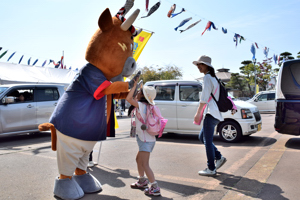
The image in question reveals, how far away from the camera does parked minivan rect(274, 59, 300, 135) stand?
20.3ft

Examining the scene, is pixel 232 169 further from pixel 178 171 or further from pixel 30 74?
pixel 30 74

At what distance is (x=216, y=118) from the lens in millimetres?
4258

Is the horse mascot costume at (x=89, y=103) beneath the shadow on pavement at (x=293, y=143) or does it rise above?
above

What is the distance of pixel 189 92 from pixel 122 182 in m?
4.50

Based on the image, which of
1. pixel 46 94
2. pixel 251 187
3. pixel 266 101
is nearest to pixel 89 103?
pixel 251 187

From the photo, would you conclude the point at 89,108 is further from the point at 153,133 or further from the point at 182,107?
the point at 182,107

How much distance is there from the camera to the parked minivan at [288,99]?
6176 mm

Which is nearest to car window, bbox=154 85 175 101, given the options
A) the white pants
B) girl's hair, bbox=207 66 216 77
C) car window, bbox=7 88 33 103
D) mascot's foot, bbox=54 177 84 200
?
girl's hair, bbox=207 66 216 77

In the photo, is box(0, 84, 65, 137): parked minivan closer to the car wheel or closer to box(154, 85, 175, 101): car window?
box(154, 85, 175, 101): car window

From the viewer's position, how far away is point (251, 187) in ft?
12.3

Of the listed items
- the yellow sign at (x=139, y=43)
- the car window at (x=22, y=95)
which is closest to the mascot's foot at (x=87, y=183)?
the yellow sign at (x=139, y=43)

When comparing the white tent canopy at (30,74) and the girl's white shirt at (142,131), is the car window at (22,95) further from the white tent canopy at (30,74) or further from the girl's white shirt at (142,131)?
the girl's white shirt at (142,131)

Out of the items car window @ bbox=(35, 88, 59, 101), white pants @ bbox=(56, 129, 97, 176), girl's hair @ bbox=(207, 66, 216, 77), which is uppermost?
girl's hair @ bbox=(207, 66, 216, 77)

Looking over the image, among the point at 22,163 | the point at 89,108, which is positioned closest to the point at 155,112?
the point at 89,108
